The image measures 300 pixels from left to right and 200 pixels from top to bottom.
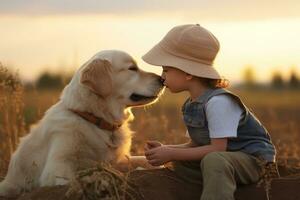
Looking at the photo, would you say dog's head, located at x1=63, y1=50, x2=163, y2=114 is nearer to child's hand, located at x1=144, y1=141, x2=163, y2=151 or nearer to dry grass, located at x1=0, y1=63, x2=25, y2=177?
child's hand, located at x1=144, y1=141, x2=163, y2=151

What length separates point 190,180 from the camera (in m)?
4.65

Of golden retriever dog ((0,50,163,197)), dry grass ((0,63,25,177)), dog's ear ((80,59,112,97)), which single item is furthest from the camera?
dry grass ((0,63,25,177))

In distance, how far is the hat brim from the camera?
181 inches

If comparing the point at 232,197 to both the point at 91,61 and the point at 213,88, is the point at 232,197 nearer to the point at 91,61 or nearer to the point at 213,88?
the point at 213,88

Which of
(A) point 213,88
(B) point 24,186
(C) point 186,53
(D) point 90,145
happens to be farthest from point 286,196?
(B) point 24,186

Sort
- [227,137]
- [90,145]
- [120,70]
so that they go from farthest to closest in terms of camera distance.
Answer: [120,70] < [90,145] < [227,137]

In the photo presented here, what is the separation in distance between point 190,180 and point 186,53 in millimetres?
872

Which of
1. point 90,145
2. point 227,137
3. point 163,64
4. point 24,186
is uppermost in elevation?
point 163,64

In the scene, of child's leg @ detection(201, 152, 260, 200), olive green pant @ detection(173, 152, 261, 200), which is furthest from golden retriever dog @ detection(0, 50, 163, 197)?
child's leg @ detection(201, 152, 260, 200)

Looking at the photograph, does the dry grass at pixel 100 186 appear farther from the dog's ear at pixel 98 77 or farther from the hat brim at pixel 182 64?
the dog's ear at pixel 98 77

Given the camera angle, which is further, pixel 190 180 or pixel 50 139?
pixel 50 139

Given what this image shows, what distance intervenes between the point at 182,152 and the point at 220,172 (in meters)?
0.37

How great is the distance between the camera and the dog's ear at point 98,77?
17.4 feet

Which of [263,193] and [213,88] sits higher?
[213,88]
